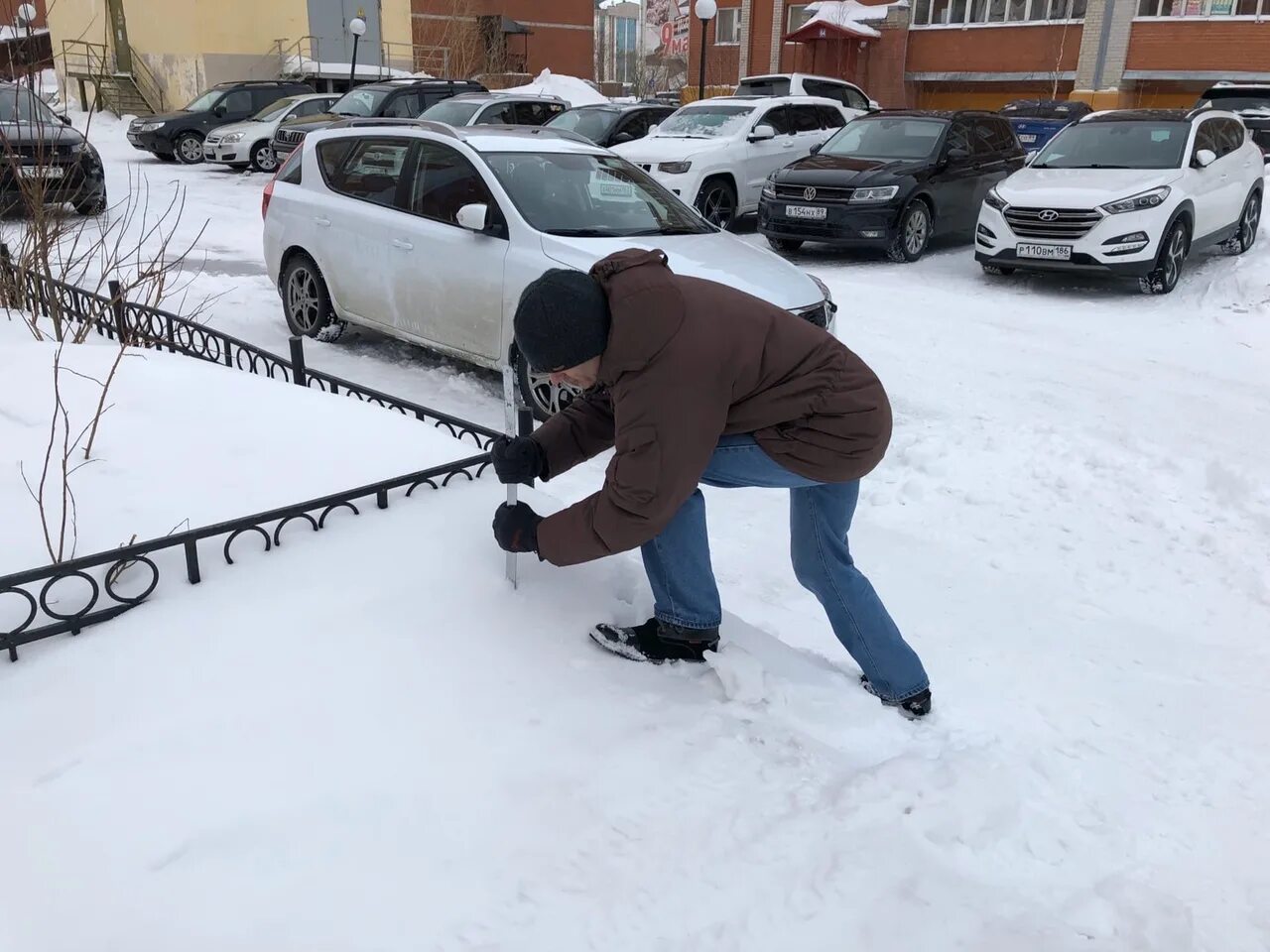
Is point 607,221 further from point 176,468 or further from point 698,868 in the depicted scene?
point 698,868

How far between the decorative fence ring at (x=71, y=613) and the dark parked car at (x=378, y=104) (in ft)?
48.5

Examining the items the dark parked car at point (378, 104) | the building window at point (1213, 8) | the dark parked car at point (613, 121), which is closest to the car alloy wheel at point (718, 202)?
the dark parked car at point (613, 121)

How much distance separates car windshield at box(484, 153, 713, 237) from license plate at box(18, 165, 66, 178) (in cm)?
236

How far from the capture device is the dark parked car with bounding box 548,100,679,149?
14164mm

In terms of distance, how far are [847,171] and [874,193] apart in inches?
17.0

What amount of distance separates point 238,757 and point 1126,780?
7.83 ft

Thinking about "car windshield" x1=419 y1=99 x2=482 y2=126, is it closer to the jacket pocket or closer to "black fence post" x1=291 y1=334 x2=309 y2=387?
"black fence post" x1=291 y1=334 x2=309 y2=387

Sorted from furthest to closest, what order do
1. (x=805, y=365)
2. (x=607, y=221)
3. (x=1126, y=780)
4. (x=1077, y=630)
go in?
(x=607, y=221), (x=1077, y=630), (x=1126, y=780), (x=805, y=365)

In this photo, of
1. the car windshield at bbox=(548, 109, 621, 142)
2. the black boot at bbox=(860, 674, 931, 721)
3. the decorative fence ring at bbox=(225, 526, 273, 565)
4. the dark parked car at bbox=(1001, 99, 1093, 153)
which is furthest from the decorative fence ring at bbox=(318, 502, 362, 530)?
the dark parked car at bbox=(1001, 99, 1093, 153)

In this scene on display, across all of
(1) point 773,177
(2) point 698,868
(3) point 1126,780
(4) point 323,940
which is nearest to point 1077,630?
(3) point 1126,780

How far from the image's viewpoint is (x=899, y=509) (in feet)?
15.5

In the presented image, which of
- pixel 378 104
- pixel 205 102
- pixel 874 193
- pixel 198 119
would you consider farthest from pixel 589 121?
pixel 205 102

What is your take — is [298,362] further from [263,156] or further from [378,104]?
[263,156]

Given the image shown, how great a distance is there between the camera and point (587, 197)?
20.0ft
